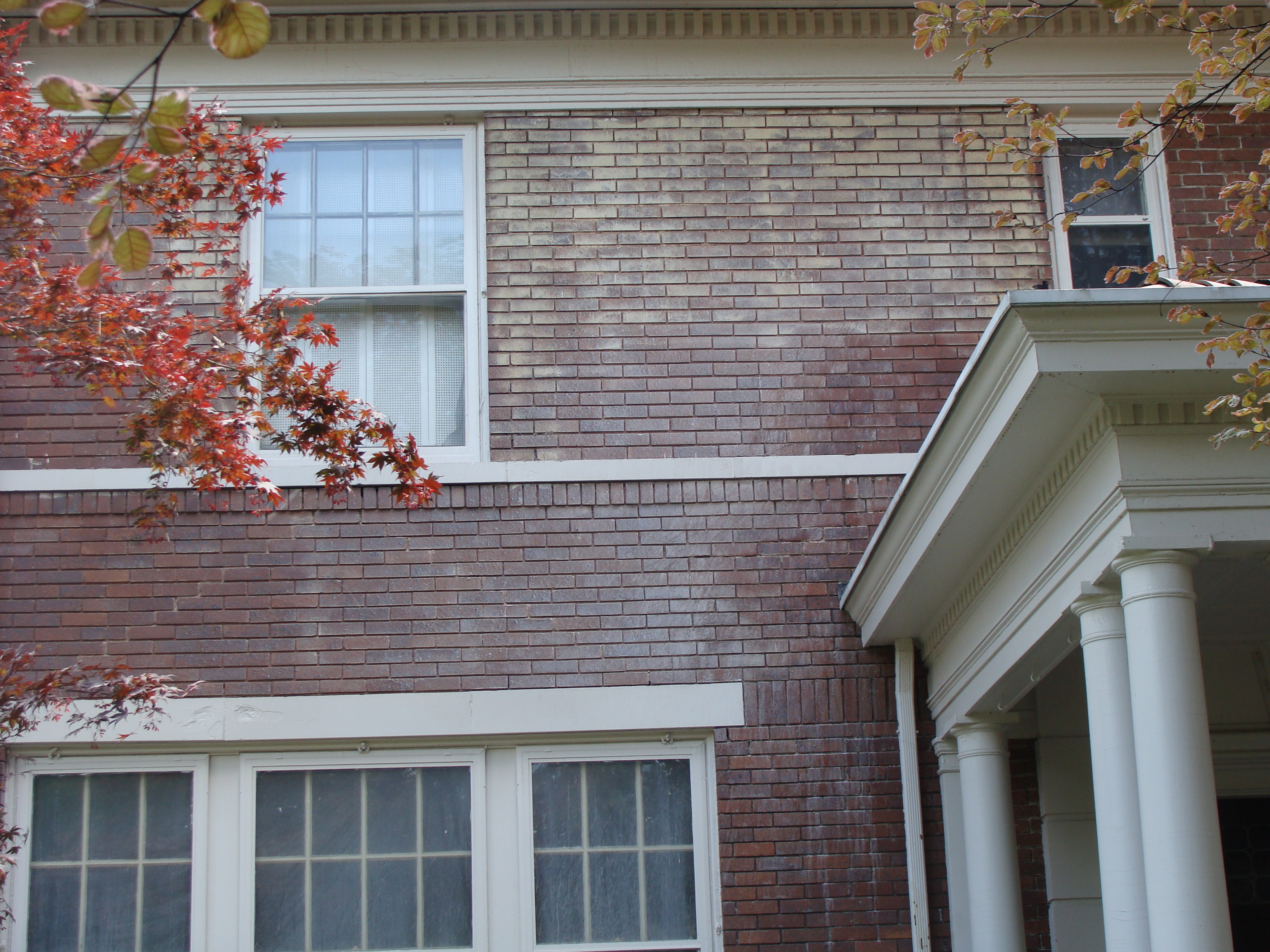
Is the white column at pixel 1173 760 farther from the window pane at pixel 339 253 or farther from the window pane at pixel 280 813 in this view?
the window pane at pixel 339 253

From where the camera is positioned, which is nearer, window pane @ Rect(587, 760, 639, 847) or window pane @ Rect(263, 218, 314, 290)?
window pane @ Rect(587, 760, 639, 847)

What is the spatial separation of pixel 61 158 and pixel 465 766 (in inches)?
142

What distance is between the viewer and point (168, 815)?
729 cm

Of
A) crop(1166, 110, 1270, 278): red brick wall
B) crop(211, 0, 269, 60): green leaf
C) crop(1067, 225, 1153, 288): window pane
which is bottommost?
crop(211, 0, 269, 60): green leaf

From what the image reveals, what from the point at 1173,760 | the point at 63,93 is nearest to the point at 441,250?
the point at 1173,760

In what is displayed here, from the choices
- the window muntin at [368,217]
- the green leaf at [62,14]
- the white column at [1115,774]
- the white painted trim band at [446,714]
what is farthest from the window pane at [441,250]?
the green leaf at [62,14]

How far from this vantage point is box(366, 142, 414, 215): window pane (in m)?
8.27

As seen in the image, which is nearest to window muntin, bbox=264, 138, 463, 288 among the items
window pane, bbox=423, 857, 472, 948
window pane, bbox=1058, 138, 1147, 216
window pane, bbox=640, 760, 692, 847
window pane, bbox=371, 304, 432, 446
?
window pane, bbox=371, 304, 432, 446

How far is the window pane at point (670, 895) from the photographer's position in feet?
23.8

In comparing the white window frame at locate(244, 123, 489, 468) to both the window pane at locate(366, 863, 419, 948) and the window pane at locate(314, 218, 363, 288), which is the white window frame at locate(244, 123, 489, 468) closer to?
the window pane at locate(314, 218, 363, 288)

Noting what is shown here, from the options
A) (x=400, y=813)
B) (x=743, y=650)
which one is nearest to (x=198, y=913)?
(x=400, y=813)

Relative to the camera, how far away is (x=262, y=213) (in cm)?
823

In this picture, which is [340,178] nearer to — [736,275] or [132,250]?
[736,275]

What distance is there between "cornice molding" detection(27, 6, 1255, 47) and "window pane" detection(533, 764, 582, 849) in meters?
4.22
